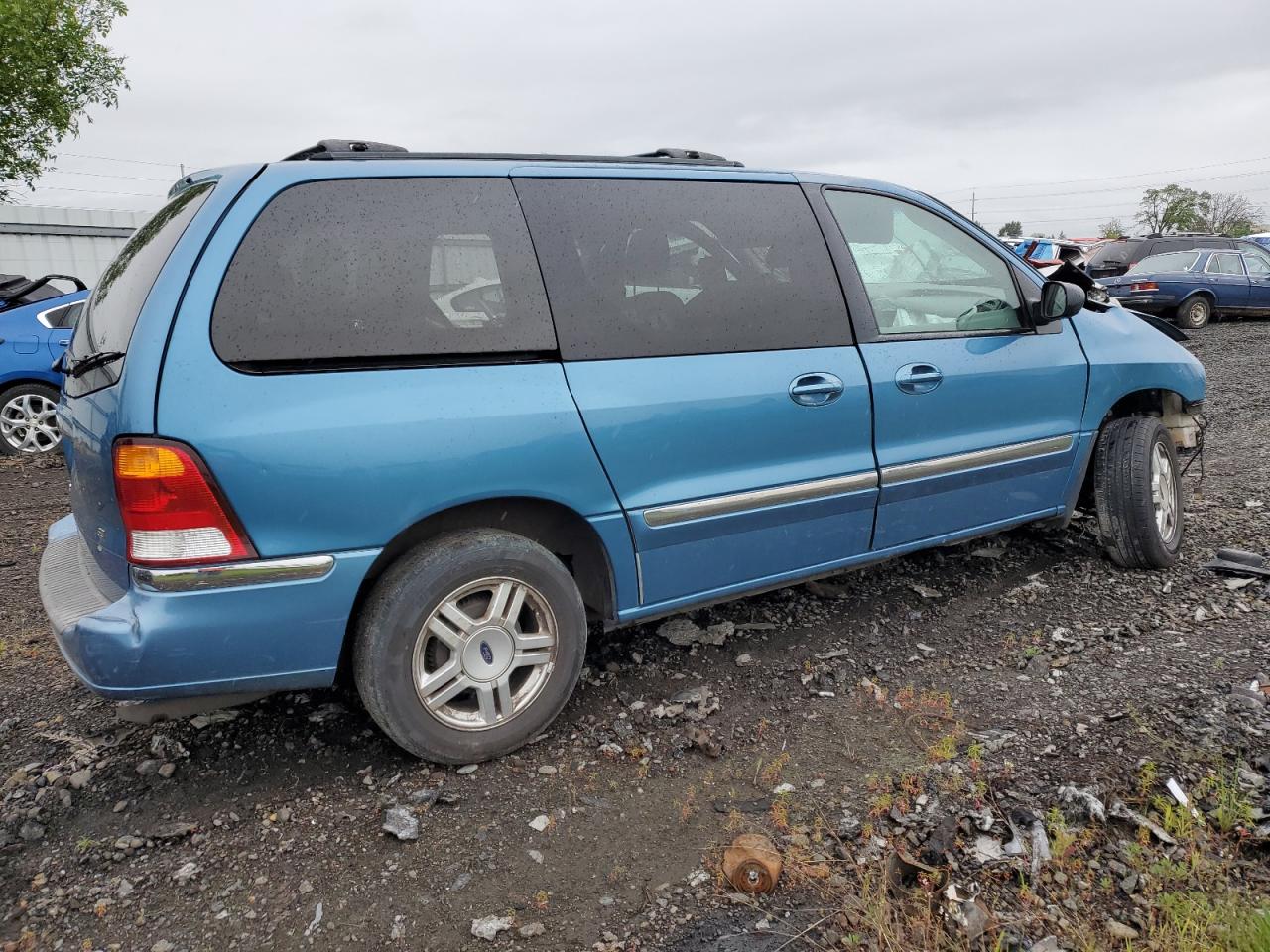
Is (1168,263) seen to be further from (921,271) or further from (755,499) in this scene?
(755,499)

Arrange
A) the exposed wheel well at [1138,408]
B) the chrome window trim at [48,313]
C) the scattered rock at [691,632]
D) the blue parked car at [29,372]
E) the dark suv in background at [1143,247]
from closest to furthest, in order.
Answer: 1. the scattered rock at [691,632]
2. the exposed wheel well at [1138,408]
3. the blue parked car at [29,372]
4. the chrome window trim at [48,313]
5. the dark suv in background at [1143,247]

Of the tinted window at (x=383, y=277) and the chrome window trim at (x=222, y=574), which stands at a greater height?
the tinted window at (x=383, y=277)

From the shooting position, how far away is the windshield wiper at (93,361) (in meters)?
2.56

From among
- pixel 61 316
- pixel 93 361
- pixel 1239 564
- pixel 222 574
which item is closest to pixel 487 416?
pixel 222 574

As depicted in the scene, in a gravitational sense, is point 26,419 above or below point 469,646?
below

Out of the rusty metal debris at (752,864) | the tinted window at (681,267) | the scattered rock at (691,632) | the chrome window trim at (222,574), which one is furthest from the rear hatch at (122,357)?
the scattered rock at (691,632)

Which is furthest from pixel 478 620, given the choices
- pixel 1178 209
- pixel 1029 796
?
pixel 1178 209

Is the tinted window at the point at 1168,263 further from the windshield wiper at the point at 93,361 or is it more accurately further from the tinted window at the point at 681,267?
the windshield wiper at the point at 93,361

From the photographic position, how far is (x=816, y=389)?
11.1ft

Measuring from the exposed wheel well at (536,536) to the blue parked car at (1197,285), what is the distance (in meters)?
15.4

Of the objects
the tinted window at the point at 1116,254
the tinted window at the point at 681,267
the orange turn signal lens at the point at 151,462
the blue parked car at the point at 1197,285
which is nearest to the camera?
the orange turn signal lens at the point at 151,462

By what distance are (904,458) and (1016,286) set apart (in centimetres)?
109

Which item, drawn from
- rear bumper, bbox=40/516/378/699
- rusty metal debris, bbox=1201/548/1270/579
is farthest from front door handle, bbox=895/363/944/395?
rear bumper, bbox=40/516/378/699

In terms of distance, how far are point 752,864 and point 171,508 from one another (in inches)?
70.0
